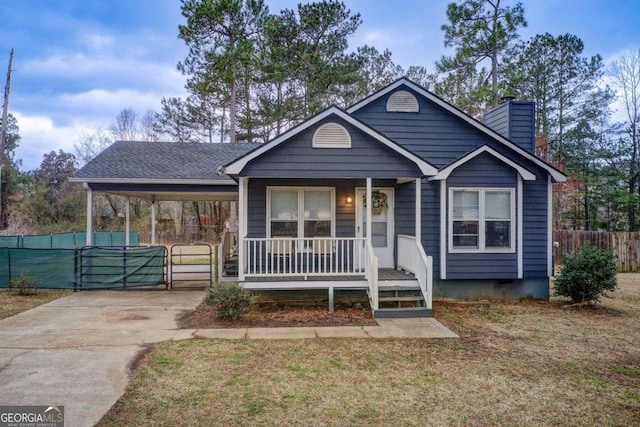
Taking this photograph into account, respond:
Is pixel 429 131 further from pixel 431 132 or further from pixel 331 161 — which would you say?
pixel 331 161

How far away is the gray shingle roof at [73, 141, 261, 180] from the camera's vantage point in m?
10.7

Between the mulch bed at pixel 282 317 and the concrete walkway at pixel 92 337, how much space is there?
292 millimetres

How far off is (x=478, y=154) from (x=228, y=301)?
640 centimetres

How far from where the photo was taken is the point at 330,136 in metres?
8.16

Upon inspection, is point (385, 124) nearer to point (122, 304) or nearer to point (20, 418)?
point (122, 304)

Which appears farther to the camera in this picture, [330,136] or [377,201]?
[377,201]

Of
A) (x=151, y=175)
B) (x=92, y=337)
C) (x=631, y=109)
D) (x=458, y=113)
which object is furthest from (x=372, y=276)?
(x=631, y=109)

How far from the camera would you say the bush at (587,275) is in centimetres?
845

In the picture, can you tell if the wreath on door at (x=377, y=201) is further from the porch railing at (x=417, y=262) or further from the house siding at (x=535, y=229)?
the house siding at (x=535, y=229)

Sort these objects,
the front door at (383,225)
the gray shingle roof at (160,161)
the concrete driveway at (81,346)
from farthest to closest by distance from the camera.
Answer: the gray shingle roof at (160,161) → the front door at (383,225) → the concrete driveway at (81,346)

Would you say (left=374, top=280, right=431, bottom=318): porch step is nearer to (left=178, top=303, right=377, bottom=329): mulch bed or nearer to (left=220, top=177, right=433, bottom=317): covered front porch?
(left=220, top=177, right=433, bottom=317): covered front porch

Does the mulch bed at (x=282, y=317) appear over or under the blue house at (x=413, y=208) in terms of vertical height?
under

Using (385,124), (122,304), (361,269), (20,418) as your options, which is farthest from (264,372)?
(385,124)

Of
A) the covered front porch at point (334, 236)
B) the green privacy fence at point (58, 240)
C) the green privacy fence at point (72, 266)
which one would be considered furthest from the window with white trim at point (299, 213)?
the green privacy fence at point (58, 240)
